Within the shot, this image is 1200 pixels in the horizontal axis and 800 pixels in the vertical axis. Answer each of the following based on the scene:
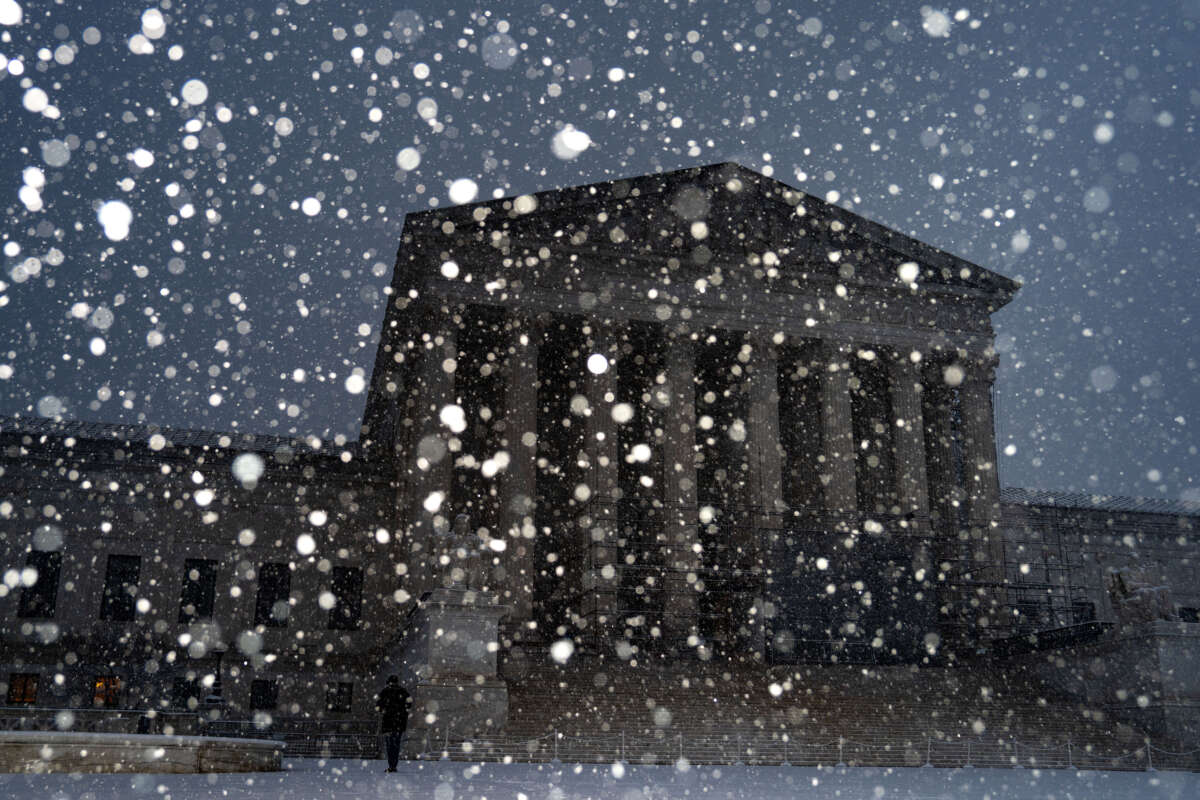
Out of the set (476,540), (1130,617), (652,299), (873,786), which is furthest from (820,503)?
(873,786)

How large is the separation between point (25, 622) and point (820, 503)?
25377 millimetres

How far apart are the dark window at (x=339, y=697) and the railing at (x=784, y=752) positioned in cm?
1373

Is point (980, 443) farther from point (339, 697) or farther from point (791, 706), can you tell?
point (339, 697)

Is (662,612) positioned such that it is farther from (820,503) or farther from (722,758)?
(722,758)

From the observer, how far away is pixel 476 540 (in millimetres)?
24266

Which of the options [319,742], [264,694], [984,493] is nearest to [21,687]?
[264,694]

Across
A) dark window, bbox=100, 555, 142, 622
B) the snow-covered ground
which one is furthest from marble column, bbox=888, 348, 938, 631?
dark window, bbox=100, 555, 142, 622

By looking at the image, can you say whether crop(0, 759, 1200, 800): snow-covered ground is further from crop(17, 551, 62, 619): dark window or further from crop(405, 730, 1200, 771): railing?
crop(17, 551, 62, 619): dark window

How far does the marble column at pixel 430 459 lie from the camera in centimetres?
3158

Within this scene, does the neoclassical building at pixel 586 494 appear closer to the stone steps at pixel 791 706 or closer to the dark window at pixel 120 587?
the dark window at pixel 120 587

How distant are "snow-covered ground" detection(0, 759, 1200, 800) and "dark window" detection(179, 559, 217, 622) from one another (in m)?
16.4

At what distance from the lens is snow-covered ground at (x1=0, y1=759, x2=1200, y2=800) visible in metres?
11.8

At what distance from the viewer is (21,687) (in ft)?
108

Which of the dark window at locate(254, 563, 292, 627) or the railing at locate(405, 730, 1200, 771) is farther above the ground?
the dark window at locate(254, 563, 292, 627)
